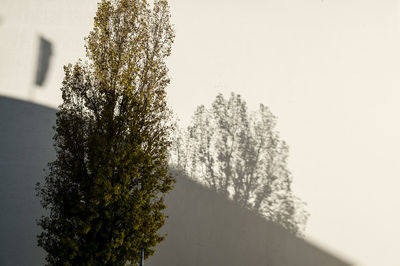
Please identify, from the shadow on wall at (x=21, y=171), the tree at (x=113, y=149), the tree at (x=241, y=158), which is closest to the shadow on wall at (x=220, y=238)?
the tree at (x=241, y=158)

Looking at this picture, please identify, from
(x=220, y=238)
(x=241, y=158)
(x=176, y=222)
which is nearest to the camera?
(x=220, y=238)

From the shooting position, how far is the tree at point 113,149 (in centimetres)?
554

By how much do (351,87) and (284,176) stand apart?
2.82 m

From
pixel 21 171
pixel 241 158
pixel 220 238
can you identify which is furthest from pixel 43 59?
pixel 220 238

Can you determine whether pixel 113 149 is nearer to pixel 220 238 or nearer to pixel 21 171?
pixel 21 171

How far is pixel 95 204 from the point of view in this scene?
5.45m

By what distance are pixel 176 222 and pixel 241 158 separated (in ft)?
7.82

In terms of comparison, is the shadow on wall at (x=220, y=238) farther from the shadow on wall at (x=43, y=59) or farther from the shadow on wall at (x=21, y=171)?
the shadow on wall at (x=43, y=59)

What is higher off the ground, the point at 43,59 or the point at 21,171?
the point at 43,59

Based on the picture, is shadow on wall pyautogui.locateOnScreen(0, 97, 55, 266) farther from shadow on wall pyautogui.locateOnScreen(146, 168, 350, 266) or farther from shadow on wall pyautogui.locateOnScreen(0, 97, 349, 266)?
shadow on wall pyautogui.locateOnScreen(146, 168, 350, 266)

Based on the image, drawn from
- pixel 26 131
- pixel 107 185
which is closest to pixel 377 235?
pixel 107 185

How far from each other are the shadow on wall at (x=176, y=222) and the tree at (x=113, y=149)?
267cm

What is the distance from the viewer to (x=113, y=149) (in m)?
5.89

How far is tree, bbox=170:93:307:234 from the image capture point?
28.2 feet
